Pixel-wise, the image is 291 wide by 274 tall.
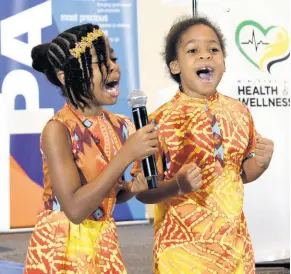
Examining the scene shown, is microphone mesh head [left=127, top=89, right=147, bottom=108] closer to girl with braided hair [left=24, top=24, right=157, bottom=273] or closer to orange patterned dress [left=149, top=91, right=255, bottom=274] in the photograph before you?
girl with braided hair [left=24, top=24, right=157, bottom=273]

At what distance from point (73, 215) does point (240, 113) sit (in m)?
0.94

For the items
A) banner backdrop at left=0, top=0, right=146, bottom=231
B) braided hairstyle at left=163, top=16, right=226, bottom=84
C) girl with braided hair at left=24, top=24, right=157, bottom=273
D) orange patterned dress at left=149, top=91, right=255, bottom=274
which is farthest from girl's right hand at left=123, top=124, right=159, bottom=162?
banner backdrop at left=0, top=0, right=146, bottom=231

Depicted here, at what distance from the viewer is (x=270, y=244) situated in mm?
5453

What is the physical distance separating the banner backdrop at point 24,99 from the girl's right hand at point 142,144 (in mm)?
5549

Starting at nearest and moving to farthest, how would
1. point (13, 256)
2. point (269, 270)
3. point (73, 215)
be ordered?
point (73, 215) → point (269, 270) → point (13, 256)

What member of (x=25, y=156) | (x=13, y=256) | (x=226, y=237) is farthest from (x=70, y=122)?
(x=25, y=156)

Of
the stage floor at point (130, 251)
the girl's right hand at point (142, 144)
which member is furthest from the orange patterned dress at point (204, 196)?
the stage floor at point (130, 251)

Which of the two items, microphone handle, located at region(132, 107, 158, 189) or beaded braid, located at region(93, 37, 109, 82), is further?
beaded braid, located at region(93, 37, 109, 82)

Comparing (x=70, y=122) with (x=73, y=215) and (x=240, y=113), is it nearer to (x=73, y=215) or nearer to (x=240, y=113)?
(x=73, y=215)

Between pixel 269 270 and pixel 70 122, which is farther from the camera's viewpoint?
pixel 269 270

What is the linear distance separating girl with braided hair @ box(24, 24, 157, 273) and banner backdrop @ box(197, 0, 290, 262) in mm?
2816

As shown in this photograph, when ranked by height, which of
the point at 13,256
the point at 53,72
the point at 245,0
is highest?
the point at 245,0

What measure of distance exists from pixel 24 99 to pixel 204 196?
5.15 m

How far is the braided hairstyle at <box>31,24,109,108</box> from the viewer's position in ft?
8.24
